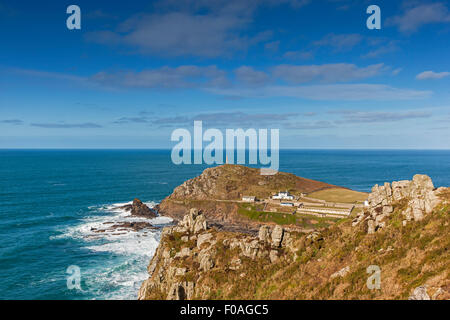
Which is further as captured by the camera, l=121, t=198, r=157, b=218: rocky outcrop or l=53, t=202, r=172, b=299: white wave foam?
l=121, t=198, r=157, b=218: rocky outcrop

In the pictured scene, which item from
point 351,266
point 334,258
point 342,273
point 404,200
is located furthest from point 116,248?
point 404,200

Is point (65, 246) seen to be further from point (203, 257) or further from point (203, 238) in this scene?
point (203, 257)

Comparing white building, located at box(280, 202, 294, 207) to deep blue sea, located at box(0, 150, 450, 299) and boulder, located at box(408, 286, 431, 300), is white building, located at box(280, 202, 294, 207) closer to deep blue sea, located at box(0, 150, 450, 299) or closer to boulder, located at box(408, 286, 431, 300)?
deep blue sea, located at box(0, 150, 450, 299)

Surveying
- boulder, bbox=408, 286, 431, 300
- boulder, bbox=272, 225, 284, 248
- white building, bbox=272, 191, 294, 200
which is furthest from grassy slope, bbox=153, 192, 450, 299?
white building, bbox=272, 191, 294, 200

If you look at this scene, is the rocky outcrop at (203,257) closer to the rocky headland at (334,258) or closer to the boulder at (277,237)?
the boulder at (277,237)

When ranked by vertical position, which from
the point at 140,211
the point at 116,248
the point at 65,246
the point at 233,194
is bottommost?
the point at 116,248

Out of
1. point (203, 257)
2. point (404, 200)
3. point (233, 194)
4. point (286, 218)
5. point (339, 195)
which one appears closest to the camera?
point (404, 200)
